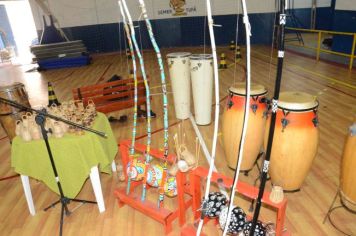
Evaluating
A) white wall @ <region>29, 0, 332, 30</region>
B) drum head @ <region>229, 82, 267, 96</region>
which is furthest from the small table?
white wall @ <region>29, 0, 332, 30</region>

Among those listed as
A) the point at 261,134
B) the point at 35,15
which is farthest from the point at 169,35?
the point at 261,134

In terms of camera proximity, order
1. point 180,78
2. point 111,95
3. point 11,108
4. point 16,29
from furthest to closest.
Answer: point 16,29 → point 111,95 → point 180,78 → point 11,108

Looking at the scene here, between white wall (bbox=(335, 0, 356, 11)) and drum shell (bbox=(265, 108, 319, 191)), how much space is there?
276 inches

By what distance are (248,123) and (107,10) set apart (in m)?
10.9

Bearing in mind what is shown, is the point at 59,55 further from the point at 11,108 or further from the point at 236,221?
the point at 236,221

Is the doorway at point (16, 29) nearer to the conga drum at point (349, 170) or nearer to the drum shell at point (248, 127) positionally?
the drum shell at point (248, 127)

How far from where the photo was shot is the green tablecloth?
8.50ft

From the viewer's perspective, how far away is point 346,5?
8.09 meters

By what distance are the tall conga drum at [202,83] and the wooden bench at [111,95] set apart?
3.42 ft

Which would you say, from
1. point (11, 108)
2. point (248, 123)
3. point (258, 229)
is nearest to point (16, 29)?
point (11, 108)

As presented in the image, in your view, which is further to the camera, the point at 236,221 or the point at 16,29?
the point at 16,29

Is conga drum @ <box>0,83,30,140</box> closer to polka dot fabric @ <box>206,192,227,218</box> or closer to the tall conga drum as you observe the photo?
the tall conga drum

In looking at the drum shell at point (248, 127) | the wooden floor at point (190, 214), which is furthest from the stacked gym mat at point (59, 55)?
the drum shell at point (248, 127)

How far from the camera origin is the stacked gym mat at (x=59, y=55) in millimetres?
10406
